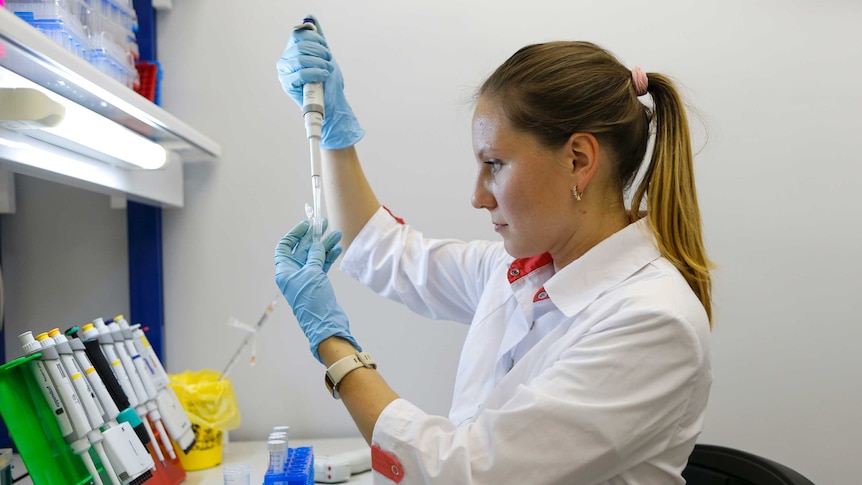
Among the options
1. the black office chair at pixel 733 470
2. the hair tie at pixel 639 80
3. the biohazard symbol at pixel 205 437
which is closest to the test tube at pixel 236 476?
the biohazard symbol at pixel 205 437

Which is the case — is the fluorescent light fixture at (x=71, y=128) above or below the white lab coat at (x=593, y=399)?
above

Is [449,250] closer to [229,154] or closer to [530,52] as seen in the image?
[530,52]

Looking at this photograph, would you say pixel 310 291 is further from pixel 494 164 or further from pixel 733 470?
pixel 733 470

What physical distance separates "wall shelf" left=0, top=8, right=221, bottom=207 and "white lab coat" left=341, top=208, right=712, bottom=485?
73 centimetres

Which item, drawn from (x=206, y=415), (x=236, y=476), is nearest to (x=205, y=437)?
(x=206, y=415)

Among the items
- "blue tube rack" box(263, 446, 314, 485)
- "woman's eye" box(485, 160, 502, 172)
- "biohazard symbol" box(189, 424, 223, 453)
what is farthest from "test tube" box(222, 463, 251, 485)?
"woman's eye" box(485, 160, 502, 172)

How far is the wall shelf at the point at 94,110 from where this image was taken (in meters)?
0.91

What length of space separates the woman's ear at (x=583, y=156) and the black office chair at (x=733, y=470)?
1.85ft

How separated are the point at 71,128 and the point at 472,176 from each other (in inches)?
40.1

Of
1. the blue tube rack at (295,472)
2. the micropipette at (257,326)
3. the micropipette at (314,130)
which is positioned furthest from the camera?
the micropipette at (257,326)

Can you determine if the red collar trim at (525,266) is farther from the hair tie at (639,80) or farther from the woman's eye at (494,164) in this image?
the hair tie at (639,80)

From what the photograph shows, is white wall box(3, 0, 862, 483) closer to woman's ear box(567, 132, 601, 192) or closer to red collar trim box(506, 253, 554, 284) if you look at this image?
red collar trim box(506, 253, 554, 284)

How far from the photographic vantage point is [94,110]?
4.18 feet

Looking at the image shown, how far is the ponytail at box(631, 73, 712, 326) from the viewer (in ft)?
3.59
